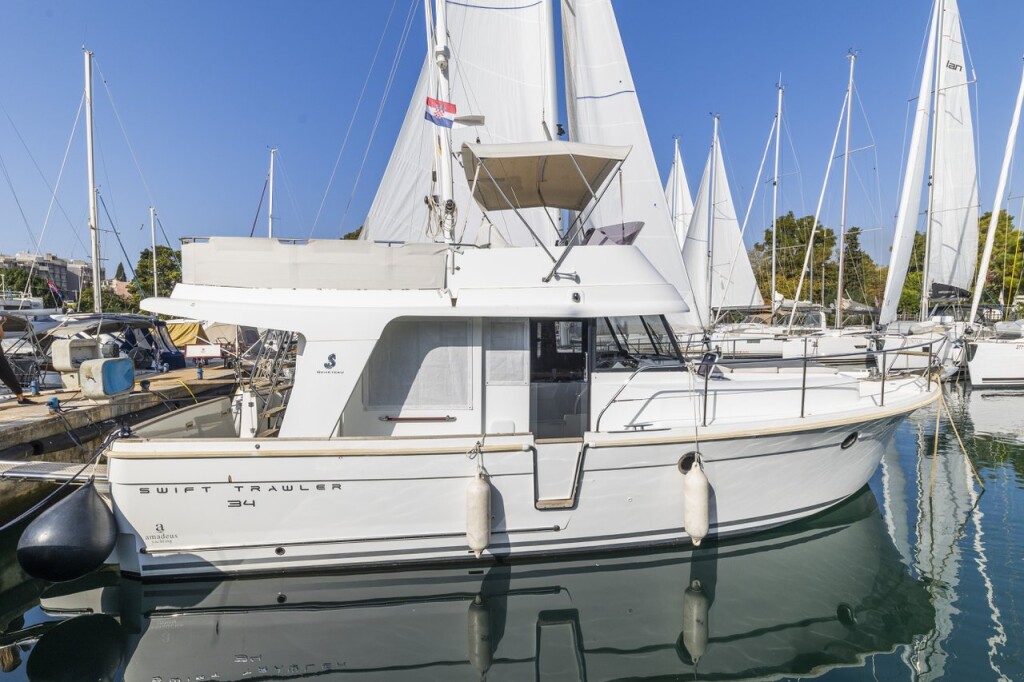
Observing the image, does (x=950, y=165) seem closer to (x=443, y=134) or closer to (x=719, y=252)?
(x=719, y=252)

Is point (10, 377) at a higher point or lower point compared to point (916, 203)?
lower

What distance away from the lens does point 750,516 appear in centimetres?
581

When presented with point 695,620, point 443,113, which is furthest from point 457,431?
point 443,113

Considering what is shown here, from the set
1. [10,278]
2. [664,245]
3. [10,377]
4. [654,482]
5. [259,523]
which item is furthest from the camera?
[10,278]

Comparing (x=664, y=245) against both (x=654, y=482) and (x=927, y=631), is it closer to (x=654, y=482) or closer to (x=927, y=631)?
(x=654, y=482)

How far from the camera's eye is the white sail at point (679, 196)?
28.7 metres

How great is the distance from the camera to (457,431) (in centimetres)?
548

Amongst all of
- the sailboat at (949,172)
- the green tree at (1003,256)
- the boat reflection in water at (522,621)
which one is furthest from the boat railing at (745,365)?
the green tree at (1003,256)

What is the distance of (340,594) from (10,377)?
7.72 m

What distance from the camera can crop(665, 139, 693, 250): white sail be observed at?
1128 inches

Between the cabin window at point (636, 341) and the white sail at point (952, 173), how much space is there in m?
21.3

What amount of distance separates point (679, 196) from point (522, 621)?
27.4 m

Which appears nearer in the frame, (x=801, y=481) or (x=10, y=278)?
(x=801, y=481)

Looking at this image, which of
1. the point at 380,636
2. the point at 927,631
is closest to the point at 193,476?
the point at 380,636
